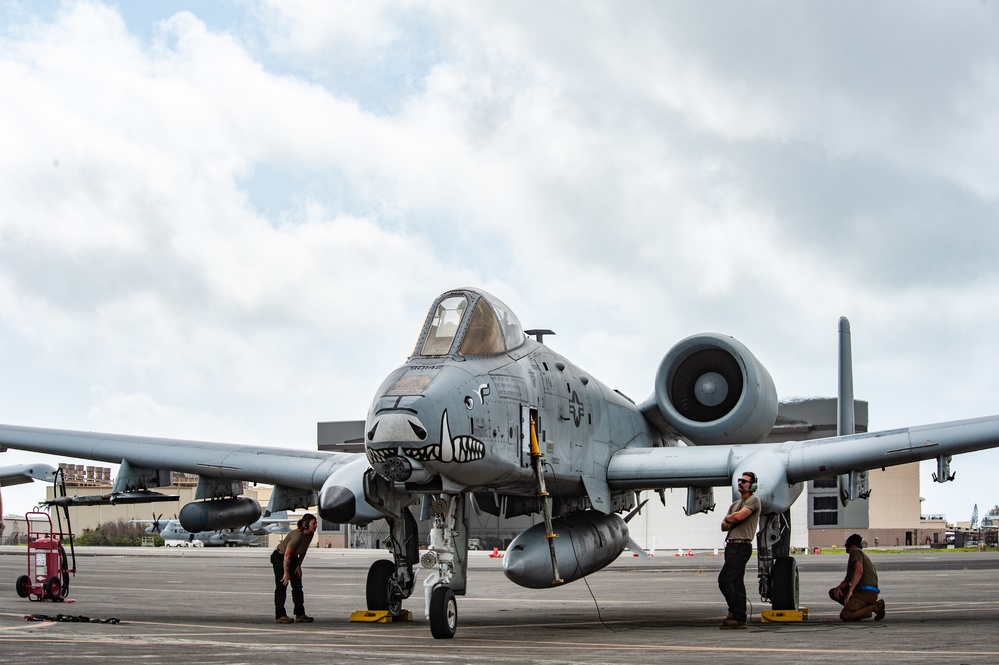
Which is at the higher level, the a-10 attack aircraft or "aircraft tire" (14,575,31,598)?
the a-10 attack aircraft

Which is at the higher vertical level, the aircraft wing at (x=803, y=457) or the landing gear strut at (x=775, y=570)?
the aircraft wing at (x=803, y=457)

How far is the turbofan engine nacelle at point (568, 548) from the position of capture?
14422mm

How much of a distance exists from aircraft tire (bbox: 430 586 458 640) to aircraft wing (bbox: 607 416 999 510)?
4.83m

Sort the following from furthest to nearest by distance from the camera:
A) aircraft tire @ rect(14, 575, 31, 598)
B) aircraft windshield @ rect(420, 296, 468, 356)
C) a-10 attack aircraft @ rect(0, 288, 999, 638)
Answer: aircraft tire @ rect(14, 575, 31, 598), aircraft windshield @ rect(420, 296, 468, 356), a-10 attack aircraft @ rect(0, 288, 999, 638)

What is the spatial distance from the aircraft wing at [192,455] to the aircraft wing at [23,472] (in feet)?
30.1

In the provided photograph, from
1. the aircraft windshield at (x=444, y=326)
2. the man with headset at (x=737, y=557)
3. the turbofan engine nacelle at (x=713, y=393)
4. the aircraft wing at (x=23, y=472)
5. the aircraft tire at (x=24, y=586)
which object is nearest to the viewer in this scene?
the man with headset at (x=737, y=557)

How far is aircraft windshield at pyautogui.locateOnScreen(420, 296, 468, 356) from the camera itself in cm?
1431

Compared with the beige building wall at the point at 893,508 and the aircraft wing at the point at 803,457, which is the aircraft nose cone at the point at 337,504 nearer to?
the aircraft wing at the point at 803,457

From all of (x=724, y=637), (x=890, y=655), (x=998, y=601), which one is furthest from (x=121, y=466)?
(x=998, y=601)

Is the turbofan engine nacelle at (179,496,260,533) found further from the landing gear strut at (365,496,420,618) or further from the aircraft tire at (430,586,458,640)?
the aircraft tire at (430,586,458,640)

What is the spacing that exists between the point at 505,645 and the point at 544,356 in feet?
17.3

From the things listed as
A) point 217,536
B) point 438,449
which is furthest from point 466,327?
point 217,536

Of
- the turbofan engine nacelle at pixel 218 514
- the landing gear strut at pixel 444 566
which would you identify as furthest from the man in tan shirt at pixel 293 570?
the landing gear strut at pixel 444 566

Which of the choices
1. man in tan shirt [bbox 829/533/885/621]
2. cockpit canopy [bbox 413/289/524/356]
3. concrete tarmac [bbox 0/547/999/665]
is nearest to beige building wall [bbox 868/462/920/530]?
concrete tarmac [bbox 0/547/999/665]
